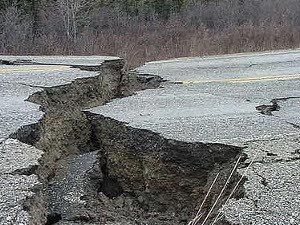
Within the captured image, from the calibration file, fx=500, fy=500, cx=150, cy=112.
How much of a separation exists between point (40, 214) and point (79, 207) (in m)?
0.44

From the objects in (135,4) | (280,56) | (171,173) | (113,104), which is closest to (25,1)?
(135,4)

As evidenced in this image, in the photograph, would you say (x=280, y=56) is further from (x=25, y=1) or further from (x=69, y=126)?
(x=25, y=1)

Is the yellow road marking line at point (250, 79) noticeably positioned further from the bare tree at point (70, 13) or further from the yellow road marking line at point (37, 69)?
the bare tree at point (70, 13)

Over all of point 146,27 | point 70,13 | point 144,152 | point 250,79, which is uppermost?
point 70,13

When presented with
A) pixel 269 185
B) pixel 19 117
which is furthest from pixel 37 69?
pixel 269 185

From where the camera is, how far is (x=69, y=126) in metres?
4.59

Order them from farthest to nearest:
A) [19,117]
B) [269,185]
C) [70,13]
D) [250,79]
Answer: [70,13], [250,79], [19,117], [269,185]

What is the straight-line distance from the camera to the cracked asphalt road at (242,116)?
285 cm

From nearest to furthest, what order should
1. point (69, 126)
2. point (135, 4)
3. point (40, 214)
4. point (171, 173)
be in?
point (40, 214) → point (171, 173) → point (69, 126) → point (135, 4)

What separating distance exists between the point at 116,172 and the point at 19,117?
1119mm

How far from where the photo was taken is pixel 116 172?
3924 millimetres

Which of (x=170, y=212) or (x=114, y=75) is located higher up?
(x=114, y=75)

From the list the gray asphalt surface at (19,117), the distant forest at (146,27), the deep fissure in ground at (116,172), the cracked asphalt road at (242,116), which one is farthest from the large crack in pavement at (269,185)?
the distant forest at (146,27)

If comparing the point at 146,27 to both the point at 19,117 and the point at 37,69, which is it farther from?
the point at 19,117
